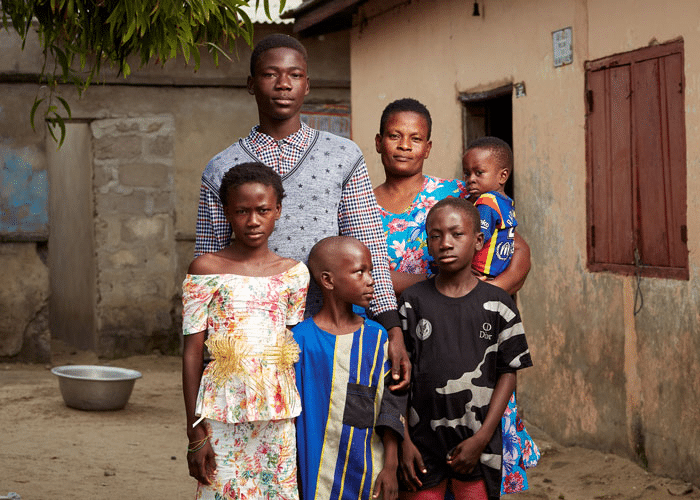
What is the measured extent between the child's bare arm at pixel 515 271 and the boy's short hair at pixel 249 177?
76 centimetres

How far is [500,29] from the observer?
696 centimetres

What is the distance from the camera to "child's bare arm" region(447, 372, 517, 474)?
288 centimetres

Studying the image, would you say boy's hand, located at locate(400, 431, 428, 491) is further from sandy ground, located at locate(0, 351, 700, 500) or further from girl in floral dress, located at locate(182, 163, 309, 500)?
sandy ground, located at locate(0, 351, 700, 500)

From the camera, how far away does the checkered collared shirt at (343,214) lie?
3.01m

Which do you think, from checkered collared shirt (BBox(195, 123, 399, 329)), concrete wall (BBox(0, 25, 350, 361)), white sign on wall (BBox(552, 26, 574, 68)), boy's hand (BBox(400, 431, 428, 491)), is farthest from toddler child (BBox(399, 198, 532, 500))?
concrete wall (BBox(0, 25, 350, 361))

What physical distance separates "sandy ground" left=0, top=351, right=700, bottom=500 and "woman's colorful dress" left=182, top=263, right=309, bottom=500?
2328mm

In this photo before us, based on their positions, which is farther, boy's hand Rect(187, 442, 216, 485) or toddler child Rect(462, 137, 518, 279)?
toddler child Rect(462, 137, 518, 279)

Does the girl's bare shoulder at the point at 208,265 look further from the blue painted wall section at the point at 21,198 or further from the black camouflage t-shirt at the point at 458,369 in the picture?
the blue painted wall section at the point at 21,198

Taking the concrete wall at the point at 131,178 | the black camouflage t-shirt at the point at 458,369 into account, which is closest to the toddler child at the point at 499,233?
the black camouflage t-shirt at the point at 458,369

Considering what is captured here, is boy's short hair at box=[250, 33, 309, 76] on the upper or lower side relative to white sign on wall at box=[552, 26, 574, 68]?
lower

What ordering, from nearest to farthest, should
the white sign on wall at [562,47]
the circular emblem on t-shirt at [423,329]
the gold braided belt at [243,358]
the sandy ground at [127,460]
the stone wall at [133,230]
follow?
the gold braided belt at [243,358] < the circular emblem on t-shirt at [423,329] < the sandy ground at [127,460] < the white sign on wall at [562,47] < the stone wall at [133,230]

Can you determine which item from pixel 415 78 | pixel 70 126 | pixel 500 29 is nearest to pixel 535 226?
pixel 500 29

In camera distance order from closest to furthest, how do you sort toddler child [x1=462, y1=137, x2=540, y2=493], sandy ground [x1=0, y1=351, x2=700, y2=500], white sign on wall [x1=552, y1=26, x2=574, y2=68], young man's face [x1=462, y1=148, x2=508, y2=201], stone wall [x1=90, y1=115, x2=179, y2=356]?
toddler child [x1=462, y1=137, x2=540, y2=493] → young man's face [x1=462, y1=148, x2=508, y2=201] → sandy ground [x1=0, y1=351, x2=700, y2=500] → white sign on wall [x1=552, y1=26, x2=574, y2=68] → stone wall [x1=90, y1=115, x2=179, y2=356]

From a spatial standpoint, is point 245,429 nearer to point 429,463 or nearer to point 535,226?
point 429,463
